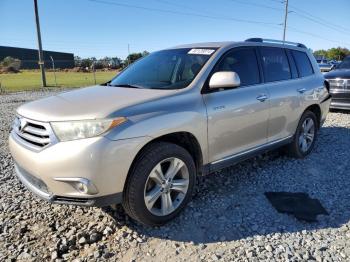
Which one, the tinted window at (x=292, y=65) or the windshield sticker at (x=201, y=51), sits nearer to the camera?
the windshield sticker at (x=201, y=51)

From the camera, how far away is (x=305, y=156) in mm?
5336

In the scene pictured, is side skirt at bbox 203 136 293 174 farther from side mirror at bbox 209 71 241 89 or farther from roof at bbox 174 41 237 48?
roof at bbox 174 41 237 48

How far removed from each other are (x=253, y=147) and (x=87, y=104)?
2180 millimetres

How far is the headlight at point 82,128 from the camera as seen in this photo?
270 centimetres

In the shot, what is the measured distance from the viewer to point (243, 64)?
4109mm

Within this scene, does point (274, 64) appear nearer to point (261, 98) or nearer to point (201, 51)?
point (261, 98)

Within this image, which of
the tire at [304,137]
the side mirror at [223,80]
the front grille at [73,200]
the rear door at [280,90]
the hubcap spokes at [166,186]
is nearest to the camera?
the front grille at [73,200]

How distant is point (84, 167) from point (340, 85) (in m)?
8.32

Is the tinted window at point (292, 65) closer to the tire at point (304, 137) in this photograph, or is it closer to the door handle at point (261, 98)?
the tire at point (304, 137)

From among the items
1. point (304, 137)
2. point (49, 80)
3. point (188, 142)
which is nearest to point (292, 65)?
point (304, 137)

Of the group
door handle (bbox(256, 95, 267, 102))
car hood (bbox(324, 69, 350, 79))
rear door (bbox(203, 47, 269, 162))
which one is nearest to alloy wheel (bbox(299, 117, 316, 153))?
rear door (bbox(203, 47, 269, 162))

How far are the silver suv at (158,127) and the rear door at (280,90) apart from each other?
0.02m

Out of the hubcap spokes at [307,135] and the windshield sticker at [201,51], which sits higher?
the windshield sticker at [201,51]

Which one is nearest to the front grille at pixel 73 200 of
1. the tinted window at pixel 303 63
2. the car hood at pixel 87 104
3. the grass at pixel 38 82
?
the car hood at pixel 87 104
